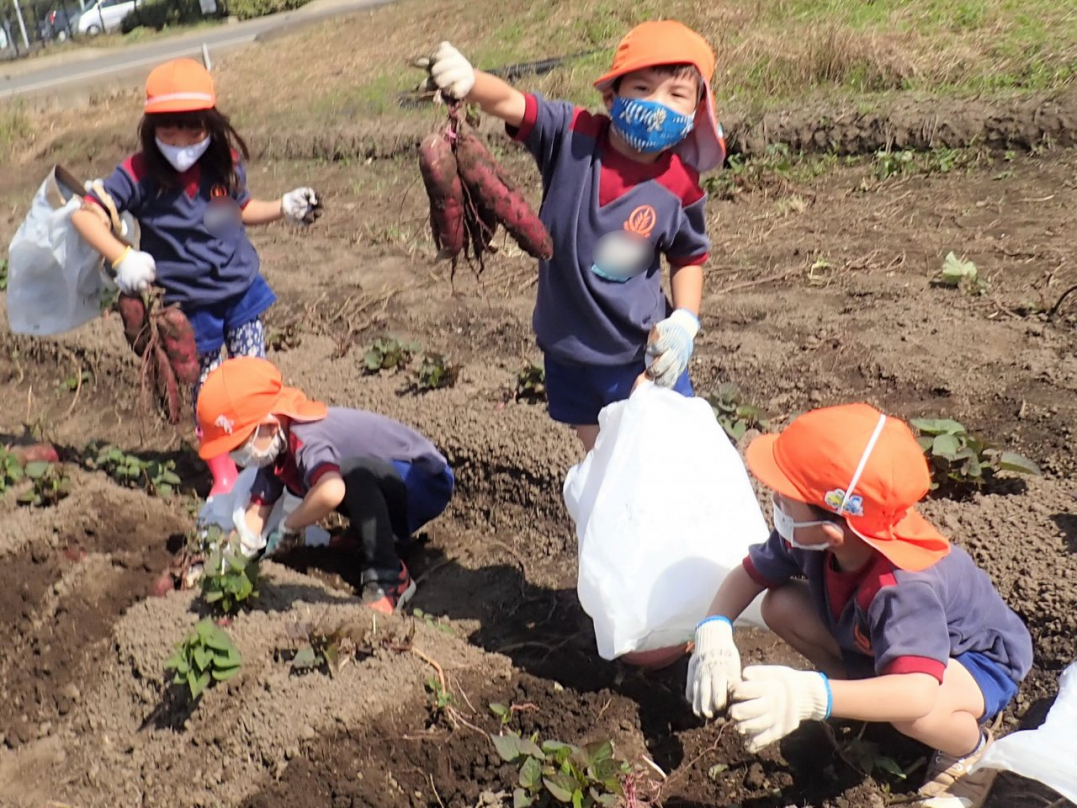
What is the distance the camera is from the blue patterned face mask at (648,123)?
7.75 ft

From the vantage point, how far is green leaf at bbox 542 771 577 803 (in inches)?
83.4

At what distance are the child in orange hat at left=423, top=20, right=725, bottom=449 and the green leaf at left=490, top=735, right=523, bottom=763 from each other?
0.95 m

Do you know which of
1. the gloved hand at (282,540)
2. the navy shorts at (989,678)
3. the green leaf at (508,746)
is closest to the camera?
the navy shorts at (989,678)

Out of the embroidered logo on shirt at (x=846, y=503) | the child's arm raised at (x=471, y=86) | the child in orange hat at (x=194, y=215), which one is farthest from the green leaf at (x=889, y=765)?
the child in orange hat at (x=194, y=215)

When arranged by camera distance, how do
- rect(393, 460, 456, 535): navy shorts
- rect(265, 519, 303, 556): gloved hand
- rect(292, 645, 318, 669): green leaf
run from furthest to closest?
rect(393, 460, 456, 535): navy shorts
rect(265, 519, 303, 556): gloved hand
rect(292, 645, 318, 669): green leaf

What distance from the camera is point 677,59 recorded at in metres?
2.28

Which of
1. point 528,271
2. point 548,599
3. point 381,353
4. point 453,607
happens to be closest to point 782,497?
point 548,599

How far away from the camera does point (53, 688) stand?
2938mm

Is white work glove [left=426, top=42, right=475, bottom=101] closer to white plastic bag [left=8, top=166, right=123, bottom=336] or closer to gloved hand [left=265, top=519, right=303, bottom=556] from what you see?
gloved hand [left=265, top=519, right=303, bottom=556]

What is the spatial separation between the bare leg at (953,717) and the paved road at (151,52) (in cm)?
1822

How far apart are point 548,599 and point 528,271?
262 centimetres

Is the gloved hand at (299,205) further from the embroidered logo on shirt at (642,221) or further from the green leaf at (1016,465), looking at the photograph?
the green leaf at (1016,465)

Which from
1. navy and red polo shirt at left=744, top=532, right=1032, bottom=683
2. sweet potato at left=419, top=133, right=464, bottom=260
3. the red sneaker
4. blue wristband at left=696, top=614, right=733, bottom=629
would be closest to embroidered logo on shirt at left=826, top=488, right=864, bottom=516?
navy and red polo shirt at left=744, top=532, right=1032, bottom=683

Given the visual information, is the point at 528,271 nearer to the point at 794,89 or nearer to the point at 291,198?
the point at 291,198
